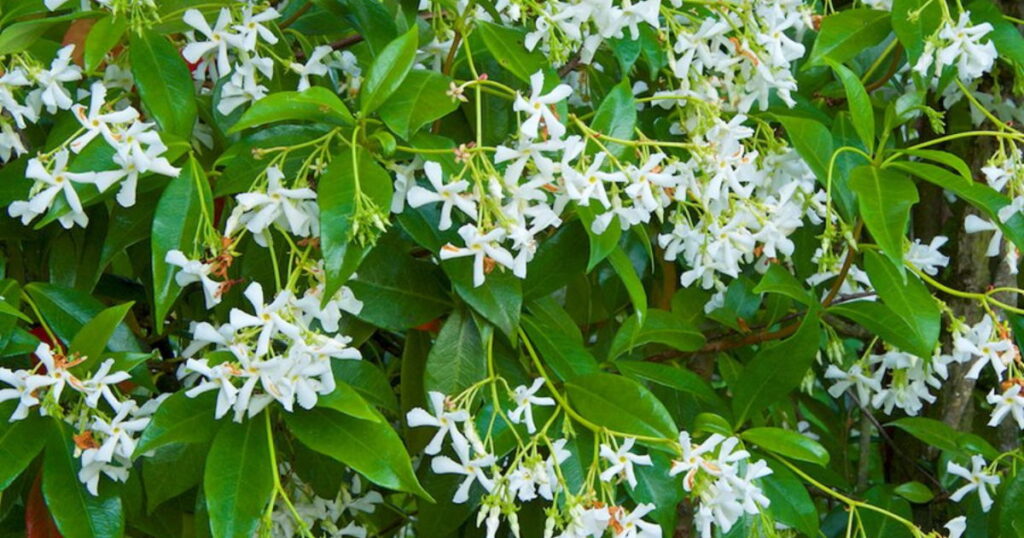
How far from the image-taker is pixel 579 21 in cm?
98

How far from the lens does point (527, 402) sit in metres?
0.97

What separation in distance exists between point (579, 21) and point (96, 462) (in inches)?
19.4

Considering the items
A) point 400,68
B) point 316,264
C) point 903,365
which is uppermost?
point 400,68

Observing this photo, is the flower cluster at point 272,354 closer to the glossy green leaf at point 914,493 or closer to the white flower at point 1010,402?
the white flower at point 1010,402

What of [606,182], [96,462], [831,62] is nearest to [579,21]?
[606,182]

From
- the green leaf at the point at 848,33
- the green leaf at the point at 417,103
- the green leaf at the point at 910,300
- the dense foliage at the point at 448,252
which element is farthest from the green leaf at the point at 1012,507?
the green leaf at the point at 417,103

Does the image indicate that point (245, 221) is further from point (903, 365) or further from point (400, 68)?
point (903, 365)

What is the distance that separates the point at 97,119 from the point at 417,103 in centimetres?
23

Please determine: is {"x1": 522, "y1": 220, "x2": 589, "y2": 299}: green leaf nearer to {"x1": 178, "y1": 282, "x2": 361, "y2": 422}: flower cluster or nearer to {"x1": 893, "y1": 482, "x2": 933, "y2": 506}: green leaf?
{"x1": 178, "y1": 282, "x2": 361, "y2": 422}: flower cluster

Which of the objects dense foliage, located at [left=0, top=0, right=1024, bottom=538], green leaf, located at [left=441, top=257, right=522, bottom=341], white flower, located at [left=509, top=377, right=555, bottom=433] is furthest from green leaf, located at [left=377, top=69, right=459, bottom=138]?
white flower, located at [left=509, top=377, right=555, bottom=433]

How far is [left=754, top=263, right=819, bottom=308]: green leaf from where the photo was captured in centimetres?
110

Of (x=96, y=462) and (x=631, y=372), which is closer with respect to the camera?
(x=96, y=462)

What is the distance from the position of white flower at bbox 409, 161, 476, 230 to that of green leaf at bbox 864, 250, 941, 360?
392mm

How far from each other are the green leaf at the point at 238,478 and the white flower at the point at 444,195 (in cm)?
21
